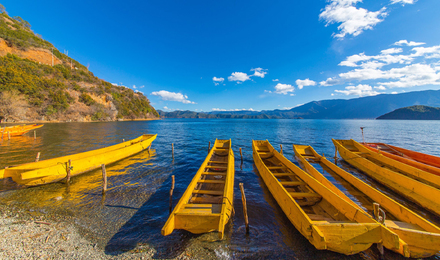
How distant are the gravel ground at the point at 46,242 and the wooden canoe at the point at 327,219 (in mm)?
3662

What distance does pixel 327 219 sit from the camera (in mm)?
5098

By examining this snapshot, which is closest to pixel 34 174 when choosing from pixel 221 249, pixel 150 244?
pixel 150 244

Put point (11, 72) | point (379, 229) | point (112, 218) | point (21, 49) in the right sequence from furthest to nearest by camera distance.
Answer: point (21, 49), point (11, 72), point (112, 218), point (379, 229)

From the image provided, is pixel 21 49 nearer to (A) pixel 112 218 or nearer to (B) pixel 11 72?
(B) pixel 11 72

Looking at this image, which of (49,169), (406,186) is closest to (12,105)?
(49,169)

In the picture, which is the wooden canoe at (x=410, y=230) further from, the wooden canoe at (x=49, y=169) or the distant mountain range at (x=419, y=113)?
the distant mountain range at (x=419, y=113)

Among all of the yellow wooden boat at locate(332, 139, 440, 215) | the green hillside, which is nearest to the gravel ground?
the yellow wooden boat at locate(332, 139, 440, 215)

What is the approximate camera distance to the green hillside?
38656 mm

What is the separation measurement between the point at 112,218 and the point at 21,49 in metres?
86.9

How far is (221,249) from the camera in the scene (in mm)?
4688

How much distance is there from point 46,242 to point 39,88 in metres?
66.1

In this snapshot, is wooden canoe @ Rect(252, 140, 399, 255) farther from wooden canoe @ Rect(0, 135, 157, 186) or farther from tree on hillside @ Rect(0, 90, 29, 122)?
tree on hillside @ Rect(0, 90, 29, 122)

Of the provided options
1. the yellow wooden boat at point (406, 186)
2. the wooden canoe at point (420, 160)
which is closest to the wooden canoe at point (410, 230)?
the yellow wooden boat at point (406, 186)

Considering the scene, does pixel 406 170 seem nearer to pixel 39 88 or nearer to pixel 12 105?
pixel 12 105
